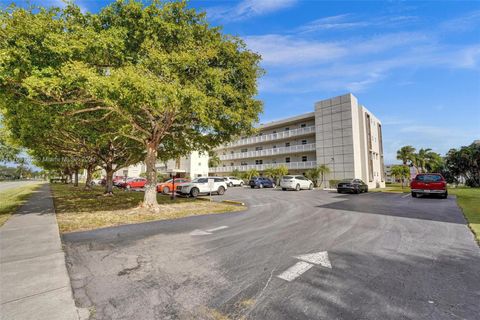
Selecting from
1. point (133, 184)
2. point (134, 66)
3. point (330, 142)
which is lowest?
point (133, 184)

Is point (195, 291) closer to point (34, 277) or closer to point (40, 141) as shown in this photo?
point (34, 277)

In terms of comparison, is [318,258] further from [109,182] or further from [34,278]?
[109,182]

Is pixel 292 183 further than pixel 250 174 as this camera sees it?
No

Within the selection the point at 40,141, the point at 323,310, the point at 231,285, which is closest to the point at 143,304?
the point at 231,285

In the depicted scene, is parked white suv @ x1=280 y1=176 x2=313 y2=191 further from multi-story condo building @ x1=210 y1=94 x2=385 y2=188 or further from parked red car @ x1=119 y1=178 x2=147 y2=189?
parked red car @ x1=119 y1=178 x2=147 y2=189

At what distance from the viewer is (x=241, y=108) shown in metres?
11.1

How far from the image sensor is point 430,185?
17.2 m

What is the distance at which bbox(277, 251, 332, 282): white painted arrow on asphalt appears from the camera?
13.0 ft

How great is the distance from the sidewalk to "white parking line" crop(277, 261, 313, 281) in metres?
2.92

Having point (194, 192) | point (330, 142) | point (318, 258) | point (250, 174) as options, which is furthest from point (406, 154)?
point (318, 258)

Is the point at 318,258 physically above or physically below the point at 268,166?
below

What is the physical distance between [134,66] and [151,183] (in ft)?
18.5

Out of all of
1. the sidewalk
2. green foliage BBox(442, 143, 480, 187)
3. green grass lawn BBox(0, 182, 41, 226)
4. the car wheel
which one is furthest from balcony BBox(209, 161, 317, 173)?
the sidewalk

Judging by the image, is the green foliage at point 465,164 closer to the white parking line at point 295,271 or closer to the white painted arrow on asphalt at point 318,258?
the white painted arrow on asphalt at point 318,258
